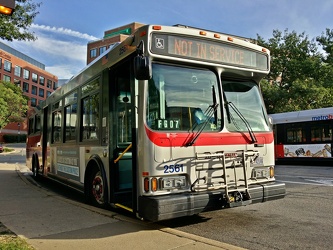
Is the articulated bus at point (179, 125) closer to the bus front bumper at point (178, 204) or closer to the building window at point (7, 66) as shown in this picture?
the bus front bumper at point (178, 204)

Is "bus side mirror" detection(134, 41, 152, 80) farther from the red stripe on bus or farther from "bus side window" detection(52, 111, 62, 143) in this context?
"bus side window" detection(52, 111, 62, 143)

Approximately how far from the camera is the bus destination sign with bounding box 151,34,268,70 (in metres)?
5.08

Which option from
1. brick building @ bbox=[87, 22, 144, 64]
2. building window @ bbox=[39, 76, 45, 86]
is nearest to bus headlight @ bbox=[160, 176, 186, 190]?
brick building @ bbox=[87, 22, 144, 64]

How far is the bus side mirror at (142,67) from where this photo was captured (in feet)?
15.2

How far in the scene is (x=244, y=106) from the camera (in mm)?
5895

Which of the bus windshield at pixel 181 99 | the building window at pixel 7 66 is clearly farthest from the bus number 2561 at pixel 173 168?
the building window at pixel 7 66

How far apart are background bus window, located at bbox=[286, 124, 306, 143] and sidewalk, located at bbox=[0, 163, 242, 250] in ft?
51.1

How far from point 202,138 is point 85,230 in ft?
7.82

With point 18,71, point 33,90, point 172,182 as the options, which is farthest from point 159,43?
point 33,90

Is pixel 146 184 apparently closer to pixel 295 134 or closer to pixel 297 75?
pixel 295 134

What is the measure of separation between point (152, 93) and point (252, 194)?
91.0 inches

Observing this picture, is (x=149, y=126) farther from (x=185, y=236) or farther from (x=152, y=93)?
(x=185, y=236)

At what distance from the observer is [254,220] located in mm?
6047

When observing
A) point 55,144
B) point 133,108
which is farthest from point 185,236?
point 55,144
